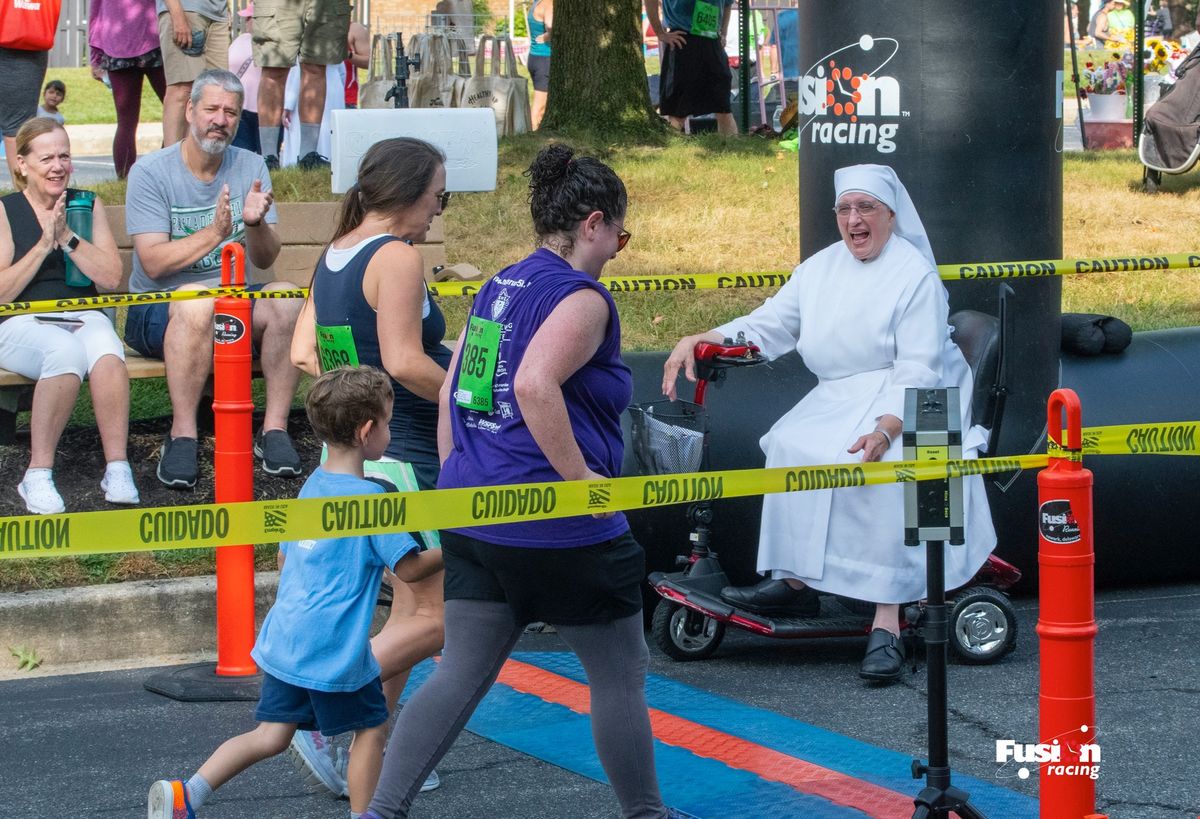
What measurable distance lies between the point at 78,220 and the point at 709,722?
3486 mm

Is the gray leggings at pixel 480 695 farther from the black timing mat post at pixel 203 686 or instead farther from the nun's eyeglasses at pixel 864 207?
the nun's eyeglasses at pixel 864 207

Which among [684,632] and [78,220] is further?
[78,220]

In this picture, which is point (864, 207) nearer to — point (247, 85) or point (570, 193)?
point (570, 193)

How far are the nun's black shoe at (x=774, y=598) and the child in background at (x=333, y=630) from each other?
1911mm

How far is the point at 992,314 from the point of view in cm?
639

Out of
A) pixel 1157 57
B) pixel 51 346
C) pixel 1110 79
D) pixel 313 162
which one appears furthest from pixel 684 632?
pixel 1157 57

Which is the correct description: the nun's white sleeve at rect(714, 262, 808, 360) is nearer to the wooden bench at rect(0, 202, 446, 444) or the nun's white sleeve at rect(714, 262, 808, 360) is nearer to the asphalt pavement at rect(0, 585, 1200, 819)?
the asphalt pavement at rect(0, 585, 1200, 819)

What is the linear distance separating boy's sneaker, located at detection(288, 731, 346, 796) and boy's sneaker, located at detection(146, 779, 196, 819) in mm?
559

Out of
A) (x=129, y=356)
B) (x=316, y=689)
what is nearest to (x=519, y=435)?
(x=316, y=689)

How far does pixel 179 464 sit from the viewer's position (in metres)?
6.70

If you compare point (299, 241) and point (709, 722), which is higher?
point (299, 241)

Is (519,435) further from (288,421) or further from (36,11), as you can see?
(36,11)

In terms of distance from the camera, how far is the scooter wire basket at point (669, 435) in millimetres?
5543

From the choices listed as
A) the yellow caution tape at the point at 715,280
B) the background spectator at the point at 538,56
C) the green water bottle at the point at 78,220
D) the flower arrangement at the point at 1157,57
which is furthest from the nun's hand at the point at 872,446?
the flower arrangement at the point at 1157,57
